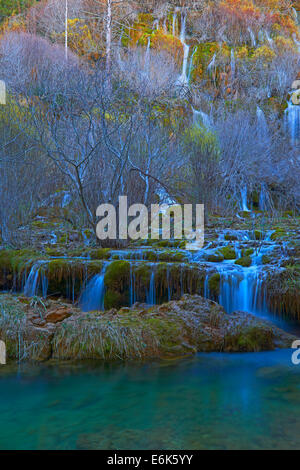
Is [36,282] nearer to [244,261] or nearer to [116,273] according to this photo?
[116,273]

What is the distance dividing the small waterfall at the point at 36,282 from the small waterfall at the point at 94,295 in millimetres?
811

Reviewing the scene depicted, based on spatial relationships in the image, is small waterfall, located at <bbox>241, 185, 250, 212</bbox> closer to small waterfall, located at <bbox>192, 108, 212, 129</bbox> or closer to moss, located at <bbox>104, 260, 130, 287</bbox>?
small waterfall, located at <bbox>192, 108, 212, 129</bbox>

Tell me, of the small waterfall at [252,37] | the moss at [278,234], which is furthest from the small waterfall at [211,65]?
the moss at [278,234]

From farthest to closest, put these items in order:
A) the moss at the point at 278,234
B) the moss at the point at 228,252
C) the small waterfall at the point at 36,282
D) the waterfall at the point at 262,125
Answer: the waterfall at the point at 262,125 < the moss at the point at 278,234 < the moss at the point at 228,252 < the small waterfall at the point at 36,282

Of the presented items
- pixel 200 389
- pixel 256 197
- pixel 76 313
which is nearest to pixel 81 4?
pixel 256 197

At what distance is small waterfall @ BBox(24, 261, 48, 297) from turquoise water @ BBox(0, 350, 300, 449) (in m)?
3.16

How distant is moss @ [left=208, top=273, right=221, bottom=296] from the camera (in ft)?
24.7

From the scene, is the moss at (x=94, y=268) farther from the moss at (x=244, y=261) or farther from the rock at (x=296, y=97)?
the rock at (x=296, y=97)

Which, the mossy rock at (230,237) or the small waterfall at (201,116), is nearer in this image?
the mossy rock at (230,237)

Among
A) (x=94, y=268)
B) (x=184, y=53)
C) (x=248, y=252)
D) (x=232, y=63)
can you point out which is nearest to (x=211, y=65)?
(x=232, y=63)

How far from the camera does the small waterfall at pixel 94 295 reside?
802 cm

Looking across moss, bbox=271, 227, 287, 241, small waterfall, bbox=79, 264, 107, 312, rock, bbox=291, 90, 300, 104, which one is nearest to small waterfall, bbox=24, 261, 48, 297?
small waterfall, bbox=79, 264, 107, 312
